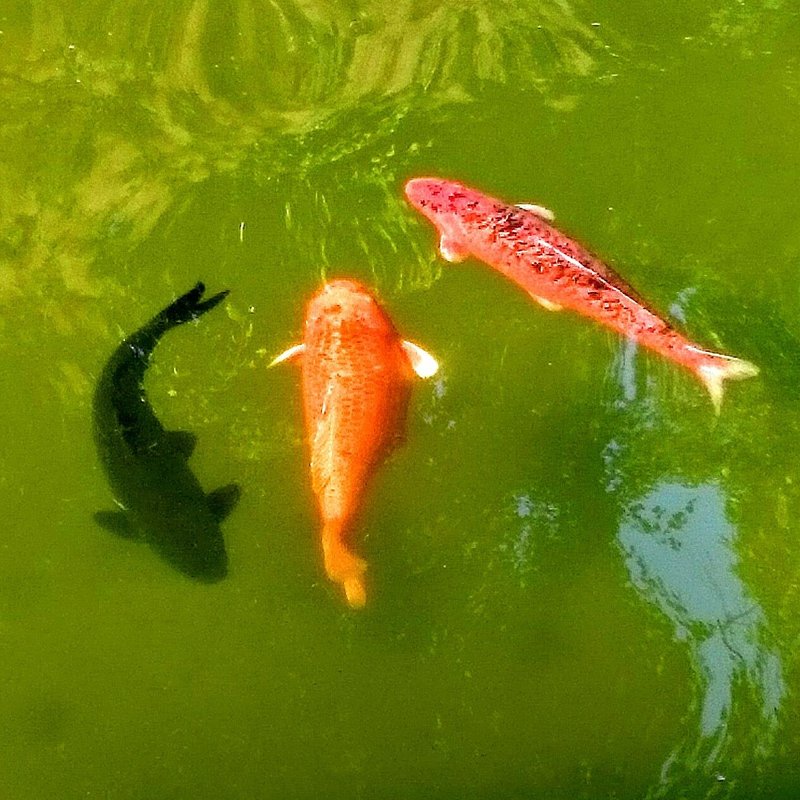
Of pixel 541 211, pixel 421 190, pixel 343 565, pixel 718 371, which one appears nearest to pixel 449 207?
pixel 421 190

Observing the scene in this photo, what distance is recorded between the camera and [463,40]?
459 centimetres

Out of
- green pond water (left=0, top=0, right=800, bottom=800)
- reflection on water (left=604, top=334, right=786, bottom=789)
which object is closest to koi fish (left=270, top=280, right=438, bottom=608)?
green pond water (left=0, top=0, right=800, bottom=800)

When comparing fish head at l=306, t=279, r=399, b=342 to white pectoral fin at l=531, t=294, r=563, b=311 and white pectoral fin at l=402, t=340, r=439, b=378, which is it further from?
white pectoral fin at l=531, t=294, r=563, b=311

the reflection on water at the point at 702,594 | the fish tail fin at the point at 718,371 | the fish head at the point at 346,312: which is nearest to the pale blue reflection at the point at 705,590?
the reflection on water at the point at 702,594

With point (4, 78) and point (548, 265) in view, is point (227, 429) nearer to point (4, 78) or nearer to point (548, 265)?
point (548, 265)

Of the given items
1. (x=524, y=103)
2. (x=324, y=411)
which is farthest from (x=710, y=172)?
(x=324, y=411)

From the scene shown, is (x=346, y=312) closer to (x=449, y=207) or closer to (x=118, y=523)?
(x=449, y=207)

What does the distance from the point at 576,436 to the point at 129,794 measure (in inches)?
66.6

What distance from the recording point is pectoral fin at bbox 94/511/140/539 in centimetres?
294

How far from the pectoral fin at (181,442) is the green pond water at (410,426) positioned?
27 millimetres

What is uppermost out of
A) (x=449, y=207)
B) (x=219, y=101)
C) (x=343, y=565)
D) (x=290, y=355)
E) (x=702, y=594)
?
(x=219, y=101)

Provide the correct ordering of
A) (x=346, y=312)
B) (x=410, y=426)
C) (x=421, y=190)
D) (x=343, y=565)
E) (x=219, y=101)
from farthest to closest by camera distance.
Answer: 1. (x=219, y=101)
2. (x=421, y=190)
3. (x=346, y=312)
4. (x=410, y=426)
5. (x=343, y=565)

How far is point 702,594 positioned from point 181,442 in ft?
5.40

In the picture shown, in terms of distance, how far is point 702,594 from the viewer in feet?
9.87
